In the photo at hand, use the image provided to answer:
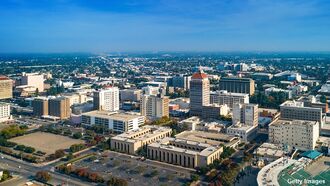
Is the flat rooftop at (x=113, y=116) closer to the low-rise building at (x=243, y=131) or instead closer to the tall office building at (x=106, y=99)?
the tall office building at (x=106, y=99)

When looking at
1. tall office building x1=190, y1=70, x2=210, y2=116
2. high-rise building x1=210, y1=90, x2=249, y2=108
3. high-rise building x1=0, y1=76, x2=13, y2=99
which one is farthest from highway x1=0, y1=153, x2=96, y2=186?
high-rise building x1=0, y1=76, x2=13, y2=99

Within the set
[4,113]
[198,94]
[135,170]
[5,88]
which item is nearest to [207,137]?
[135,170]

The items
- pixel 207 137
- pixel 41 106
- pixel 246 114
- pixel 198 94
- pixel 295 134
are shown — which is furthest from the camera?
pixel 41 106

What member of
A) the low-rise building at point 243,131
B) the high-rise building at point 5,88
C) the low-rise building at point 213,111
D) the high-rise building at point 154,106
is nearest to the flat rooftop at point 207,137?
the low-rise building at point 243,131

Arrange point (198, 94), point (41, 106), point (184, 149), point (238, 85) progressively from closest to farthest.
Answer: point (184, 149) < point (198, 94) < point (41, 106) < point (238, 85)

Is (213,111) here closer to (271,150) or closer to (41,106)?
(271,150)

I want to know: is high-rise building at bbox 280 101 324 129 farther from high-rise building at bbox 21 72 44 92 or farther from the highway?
high-rise building at bbox 21 72 44 92

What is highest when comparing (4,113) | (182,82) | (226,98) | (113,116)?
(182,82)

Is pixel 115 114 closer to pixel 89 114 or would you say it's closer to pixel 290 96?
pixel 89 114
